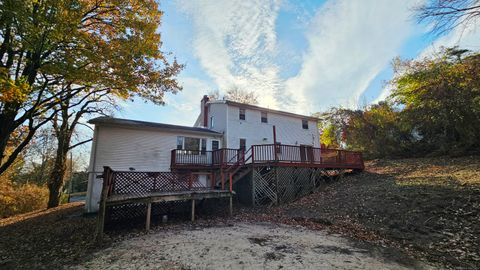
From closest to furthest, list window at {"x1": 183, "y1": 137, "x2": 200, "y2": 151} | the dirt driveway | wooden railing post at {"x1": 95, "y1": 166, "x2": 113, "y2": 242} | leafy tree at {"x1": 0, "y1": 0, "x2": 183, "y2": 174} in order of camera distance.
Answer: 1. the dirt driveway
2. wooden railing post at {"x1": 95, "y1": 166, "x2": 113, "y2": 242}
3. leafy tree at {"x1": 0, "y1": 0, "x2": 183, "y2": 174}
4. window at {"x1": 183, "y1": 137, "x2": 200, "y2": 151}

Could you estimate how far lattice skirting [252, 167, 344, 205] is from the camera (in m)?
13.1

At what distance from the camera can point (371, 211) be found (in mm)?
8812

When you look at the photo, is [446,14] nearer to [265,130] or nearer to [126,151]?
[265,130]

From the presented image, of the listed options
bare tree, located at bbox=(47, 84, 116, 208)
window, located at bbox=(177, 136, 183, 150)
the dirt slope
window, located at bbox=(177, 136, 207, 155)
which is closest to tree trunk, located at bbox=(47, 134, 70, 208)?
bare tree, located at bbox=(47, 84, 116, 208)

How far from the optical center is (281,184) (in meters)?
13.3

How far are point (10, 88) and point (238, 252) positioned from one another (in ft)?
26.8

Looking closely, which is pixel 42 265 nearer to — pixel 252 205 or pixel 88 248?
pixel 88 248

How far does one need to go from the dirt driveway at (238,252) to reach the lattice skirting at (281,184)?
5482mm

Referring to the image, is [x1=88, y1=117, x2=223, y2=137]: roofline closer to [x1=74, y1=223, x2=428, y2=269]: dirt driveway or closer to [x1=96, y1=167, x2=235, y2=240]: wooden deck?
[x1=96, y1=167, x2=235, y2=240]: wooden deck

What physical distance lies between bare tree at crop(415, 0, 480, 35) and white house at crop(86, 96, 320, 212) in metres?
8.62

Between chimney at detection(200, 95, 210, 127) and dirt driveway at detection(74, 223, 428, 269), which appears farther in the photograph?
chimney at detection(200, 95, 210, 127)

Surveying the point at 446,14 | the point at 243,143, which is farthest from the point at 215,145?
the point at 446,14

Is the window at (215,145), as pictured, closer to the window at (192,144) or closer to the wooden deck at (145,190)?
the window at (192,144)

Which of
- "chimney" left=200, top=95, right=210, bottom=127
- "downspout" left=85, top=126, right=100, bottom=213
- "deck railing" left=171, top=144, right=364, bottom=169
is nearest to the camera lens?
"downspout" left=85, top=126, right=100, bottom=213
